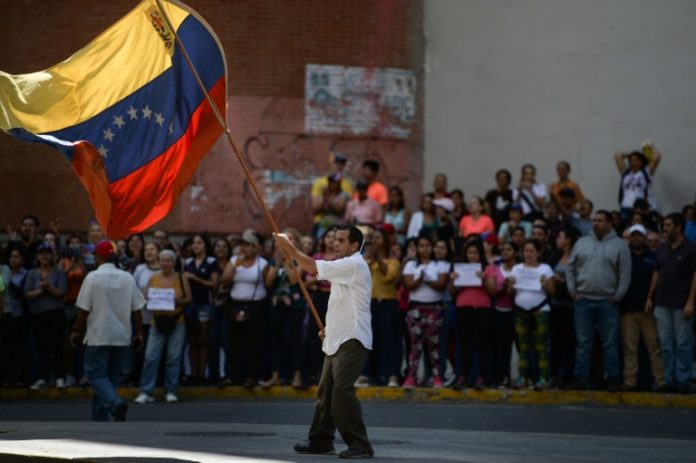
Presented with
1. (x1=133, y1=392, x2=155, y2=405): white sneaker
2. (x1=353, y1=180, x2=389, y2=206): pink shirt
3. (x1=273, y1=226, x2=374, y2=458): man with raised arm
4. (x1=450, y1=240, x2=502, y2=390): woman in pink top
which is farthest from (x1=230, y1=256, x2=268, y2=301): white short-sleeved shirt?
(x1=273, y1=226, x2=374, y2=458): man with raised arm

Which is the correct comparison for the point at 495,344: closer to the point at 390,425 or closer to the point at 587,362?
the point at 587,362

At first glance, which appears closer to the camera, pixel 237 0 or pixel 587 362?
pixel 587 362

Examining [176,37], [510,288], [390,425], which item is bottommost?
[390,425]

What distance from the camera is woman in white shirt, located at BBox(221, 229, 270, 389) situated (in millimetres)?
20562

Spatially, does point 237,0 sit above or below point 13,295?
above

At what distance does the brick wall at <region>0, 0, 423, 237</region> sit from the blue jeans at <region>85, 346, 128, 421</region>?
9.36 metres

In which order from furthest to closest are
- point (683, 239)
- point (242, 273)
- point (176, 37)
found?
1. point (242, 273)
2. point (683, 239)
3. point (176, 37)

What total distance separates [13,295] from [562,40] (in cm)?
1080

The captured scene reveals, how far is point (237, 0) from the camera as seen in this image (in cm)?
2550

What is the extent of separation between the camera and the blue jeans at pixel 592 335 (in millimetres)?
19281

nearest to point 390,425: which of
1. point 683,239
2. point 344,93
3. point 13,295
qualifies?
point 683,239

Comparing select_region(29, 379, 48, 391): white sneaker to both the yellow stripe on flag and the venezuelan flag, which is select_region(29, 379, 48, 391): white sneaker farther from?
the yellow stripe on flag

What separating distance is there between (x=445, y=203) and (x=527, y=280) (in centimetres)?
371

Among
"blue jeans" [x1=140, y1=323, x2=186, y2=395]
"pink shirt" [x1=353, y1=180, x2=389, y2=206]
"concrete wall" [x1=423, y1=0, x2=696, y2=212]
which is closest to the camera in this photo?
"blue jeans" [x1=140, y1=323, x2=186, y2=395]
